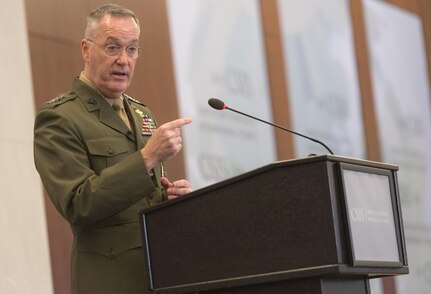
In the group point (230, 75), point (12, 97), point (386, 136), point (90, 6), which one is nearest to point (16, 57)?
point (12, 97)

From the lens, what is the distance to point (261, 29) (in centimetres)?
689

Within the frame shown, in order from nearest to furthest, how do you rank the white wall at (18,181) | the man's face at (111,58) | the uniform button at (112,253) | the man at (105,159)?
1. the man at (105,159)
2. the uniform button at (112,253)
3. the man's face at (111,58)
4. the white wall at (18,181)

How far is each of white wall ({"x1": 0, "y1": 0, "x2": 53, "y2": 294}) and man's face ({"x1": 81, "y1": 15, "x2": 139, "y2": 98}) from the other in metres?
1.75

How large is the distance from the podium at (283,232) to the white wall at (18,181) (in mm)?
2037

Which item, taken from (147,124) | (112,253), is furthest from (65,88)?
(112,253)

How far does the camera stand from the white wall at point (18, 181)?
179 inches

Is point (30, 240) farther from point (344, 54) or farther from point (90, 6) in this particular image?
point (344, 54)

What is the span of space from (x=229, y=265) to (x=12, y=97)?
2456 millimetres

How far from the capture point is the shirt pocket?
110 inches

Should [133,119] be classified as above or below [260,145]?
below

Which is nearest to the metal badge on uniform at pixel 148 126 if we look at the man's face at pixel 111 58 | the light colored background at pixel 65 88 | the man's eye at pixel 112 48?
the man's face at pixel 111 58

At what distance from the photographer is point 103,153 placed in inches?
111

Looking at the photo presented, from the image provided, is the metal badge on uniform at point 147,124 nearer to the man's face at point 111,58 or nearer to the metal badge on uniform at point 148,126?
the metal badge on uniform at point 148,126

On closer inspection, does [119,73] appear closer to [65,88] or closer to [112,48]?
[112,48]
